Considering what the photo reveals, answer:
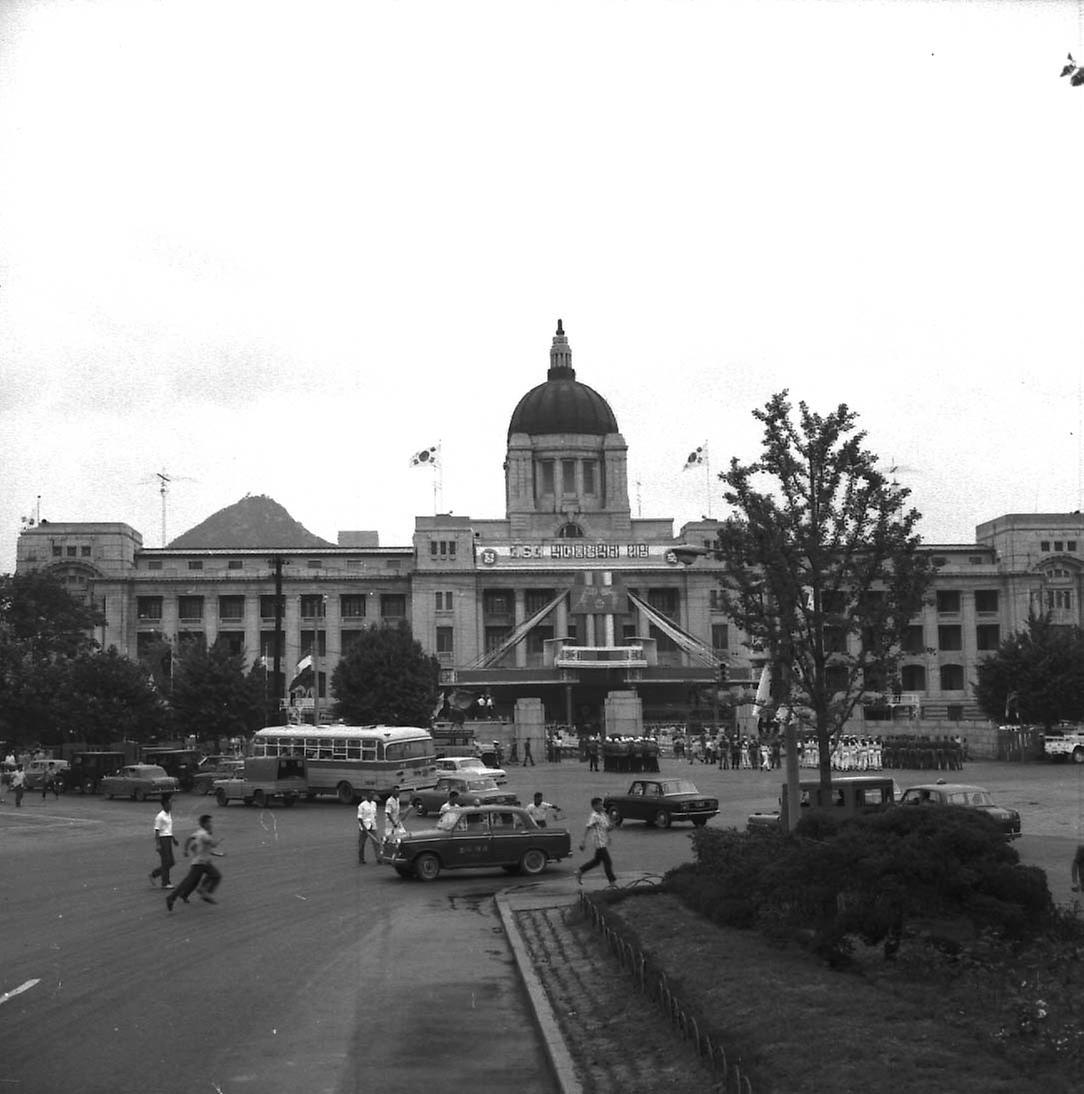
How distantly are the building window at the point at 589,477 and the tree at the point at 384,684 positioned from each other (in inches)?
1951

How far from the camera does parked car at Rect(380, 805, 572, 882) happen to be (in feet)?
85.3

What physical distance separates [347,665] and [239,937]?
57.7 metres

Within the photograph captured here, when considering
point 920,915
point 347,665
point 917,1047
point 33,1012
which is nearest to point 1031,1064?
point 917,1047

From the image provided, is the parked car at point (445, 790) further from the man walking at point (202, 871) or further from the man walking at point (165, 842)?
the man walking at point (202, 871)

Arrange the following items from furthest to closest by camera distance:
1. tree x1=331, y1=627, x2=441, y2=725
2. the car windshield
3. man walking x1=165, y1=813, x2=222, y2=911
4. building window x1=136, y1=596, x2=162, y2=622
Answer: building window x1=136, y1=596, x2=162, y2=622
tree x1=331, y1=627, x2=441, y2=725
the car windshield
man walking x1=165, y1=813, x2=222, y2=911

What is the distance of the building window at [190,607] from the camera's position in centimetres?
11319

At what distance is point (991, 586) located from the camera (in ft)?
377

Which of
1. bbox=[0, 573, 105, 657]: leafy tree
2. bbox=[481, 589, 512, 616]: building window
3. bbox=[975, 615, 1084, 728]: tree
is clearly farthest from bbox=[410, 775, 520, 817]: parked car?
bbox=[481, 589, 512, 616]: building window

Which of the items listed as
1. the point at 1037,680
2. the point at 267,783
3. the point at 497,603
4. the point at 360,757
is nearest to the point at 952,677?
the point at 497,603

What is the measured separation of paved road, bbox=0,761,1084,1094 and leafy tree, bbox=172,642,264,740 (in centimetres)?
3361

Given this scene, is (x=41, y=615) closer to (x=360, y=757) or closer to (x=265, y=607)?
(x=360, y=757)

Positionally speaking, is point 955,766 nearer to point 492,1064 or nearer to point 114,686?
point 114,686

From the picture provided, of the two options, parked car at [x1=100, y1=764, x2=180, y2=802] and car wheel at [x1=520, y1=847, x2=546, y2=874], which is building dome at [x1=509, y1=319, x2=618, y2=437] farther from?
car wheel at [x1=520, y1=847, x2=546, y2=874]

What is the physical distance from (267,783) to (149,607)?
231ft
